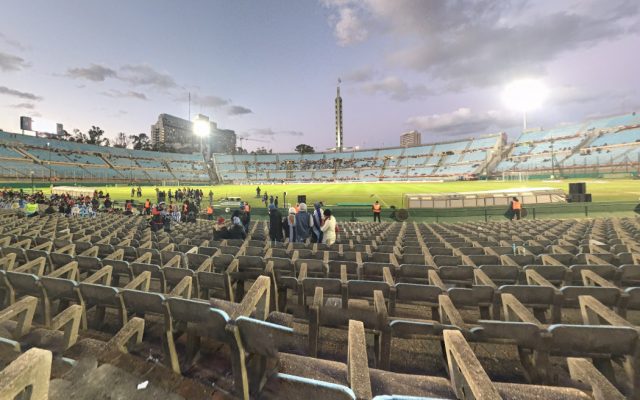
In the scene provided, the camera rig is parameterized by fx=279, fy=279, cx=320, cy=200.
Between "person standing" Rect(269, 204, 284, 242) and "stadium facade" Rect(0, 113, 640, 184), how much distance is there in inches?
2127

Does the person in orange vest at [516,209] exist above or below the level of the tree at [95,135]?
below

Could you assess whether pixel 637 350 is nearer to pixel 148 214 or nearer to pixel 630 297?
pixel 630 297

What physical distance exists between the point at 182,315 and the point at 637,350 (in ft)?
12.1

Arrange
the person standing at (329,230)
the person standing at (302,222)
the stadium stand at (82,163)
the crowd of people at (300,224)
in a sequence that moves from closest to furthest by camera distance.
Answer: the person standing at (329,230) → the crowd of people at (300,224) → the person standing at (302,222) → the stadium stand at (82,163)

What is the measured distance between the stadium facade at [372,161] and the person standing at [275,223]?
54.0m

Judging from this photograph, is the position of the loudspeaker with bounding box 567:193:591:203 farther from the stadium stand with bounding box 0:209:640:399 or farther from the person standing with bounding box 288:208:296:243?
the person standing with bounding box 288:208:296:243

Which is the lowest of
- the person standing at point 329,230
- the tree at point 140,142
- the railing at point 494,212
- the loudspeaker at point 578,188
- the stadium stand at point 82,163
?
the railing at point 494,212

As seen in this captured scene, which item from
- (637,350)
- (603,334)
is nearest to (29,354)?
(603,334)

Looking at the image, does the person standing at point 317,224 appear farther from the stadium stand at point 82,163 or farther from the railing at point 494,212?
the stadium stand at point 82,163

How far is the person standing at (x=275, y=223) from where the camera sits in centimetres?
995

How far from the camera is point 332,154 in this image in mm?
122188

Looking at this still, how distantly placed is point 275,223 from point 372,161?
10667 centimetres

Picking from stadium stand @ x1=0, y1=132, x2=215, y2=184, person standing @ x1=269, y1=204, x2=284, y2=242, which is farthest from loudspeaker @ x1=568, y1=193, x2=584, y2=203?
stadium stand @ x1=0, y1=132, x2=215, y2=184

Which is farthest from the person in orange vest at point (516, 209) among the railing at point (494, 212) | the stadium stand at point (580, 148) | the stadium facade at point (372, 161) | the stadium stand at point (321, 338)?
the stadium stand at point (580, 148)
